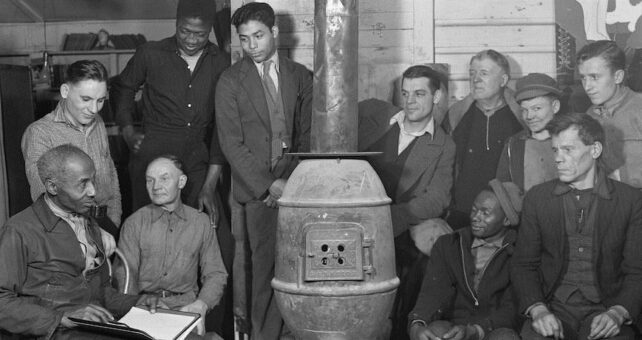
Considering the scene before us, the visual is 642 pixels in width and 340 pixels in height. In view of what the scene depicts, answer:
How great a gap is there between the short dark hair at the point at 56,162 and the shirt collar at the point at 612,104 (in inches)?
119

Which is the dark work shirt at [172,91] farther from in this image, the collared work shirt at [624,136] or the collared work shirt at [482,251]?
the collared work shirt at [624,136]

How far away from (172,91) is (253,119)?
57 centimetres

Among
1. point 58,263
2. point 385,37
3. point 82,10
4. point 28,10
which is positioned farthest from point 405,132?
point 28,10

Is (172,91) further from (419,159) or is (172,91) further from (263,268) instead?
(419,159)

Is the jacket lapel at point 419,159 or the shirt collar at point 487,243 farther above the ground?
the jacket lapel at point 419,159

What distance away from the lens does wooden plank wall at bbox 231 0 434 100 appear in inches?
251

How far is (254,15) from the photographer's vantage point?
571 centimetres

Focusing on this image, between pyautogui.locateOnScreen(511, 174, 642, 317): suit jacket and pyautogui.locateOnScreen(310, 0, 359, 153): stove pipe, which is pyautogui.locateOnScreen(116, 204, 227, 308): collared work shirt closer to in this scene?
pyautogui.locateOnScreen(310, 0, 359, 153): stove pipe

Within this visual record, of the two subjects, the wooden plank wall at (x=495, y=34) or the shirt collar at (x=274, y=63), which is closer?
the shirt collar at (x=274, y=63)

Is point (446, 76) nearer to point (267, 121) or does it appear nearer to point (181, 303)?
point (267, 121)

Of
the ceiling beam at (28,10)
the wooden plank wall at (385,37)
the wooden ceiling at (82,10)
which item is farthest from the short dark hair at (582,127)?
the ceiling beam at (28,10)

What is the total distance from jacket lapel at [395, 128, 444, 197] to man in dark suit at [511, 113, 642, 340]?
765 millimetres

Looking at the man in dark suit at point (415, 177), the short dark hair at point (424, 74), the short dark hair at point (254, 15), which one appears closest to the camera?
the short dark hair at point (254, 15)

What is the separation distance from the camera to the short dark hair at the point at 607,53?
19.4 feet
